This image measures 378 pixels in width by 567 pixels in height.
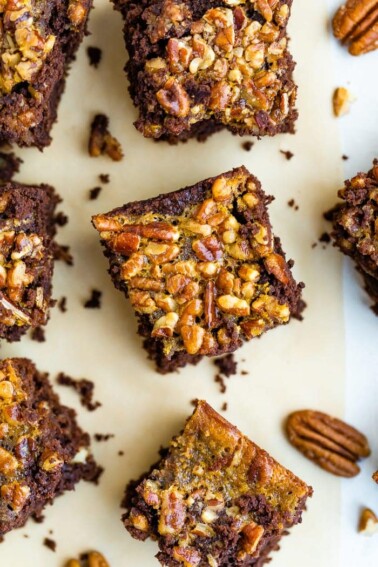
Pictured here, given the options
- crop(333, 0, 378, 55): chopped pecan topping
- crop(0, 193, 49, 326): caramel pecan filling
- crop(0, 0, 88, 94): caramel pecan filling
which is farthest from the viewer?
crop(333, 0, 378, 55): chopped pecan topping

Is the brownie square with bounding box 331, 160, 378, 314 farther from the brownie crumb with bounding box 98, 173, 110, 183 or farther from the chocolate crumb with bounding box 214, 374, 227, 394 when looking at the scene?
the brownie crumb with bounding box 98, 173, 110, 183

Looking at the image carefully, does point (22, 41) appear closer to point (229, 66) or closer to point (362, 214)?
point (229, 66)

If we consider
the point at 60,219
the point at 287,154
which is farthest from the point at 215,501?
the point at 287,154

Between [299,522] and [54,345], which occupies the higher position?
[299,522]

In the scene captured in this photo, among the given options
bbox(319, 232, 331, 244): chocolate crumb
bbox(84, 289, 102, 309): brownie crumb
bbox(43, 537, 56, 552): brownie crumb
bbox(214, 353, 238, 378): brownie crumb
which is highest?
bbox(319, 232, 331, 244): chocolate crumb

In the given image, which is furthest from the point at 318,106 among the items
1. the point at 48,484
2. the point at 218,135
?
the point at 48,484

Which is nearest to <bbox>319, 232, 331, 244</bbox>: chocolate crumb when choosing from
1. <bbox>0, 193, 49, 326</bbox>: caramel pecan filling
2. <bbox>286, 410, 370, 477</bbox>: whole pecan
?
<bbox>286, 410, 370, 477</bbox>: whole pecan

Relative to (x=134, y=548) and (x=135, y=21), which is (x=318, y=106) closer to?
(x=135, y=21)
